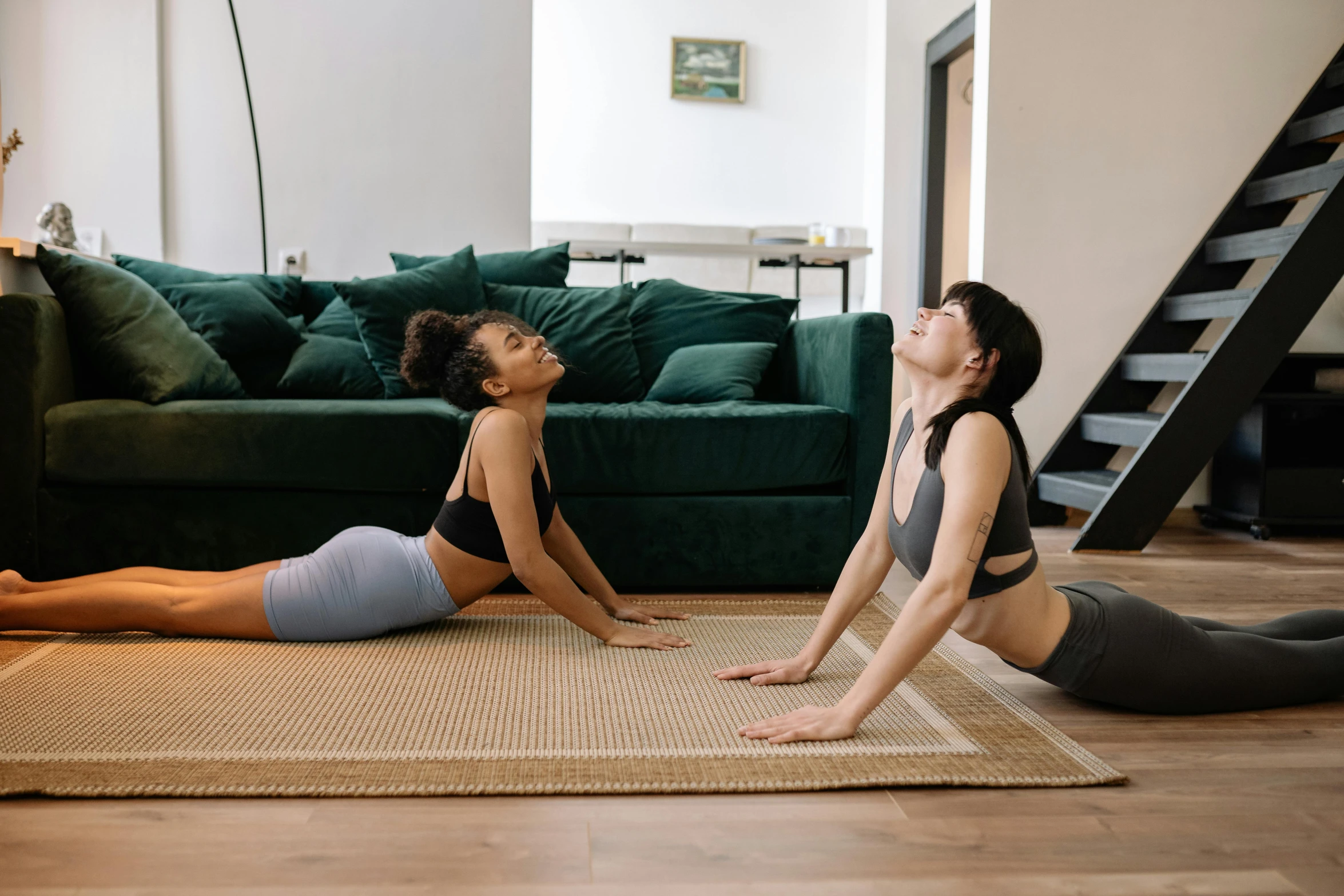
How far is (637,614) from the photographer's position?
2.23 m

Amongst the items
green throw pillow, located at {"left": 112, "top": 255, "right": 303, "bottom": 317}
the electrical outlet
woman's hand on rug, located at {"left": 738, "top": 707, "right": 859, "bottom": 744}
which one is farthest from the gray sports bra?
the electrical outlet

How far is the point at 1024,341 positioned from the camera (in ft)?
5.06

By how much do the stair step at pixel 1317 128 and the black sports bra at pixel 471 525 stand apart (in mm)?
3535

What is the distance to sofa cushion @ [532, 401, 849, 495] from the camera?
2498 millimetres

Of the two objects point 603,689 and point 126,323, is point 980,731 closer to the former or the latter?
point 603,689

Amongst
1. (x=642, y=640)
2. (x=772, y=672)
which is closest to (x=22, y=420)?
(x=642, y=640)

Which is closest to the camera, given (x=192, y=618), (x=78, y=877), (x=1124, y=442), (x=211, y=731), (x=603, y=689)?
(x=78, y=877)

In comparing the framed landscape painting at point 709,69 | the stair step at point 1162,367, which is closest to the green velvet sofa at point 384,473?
the stair step at point 1162,367

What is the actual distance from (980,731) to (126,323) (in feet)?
7.50

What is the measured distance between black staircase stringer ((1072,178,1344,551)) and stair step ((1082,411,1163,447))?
128 mm

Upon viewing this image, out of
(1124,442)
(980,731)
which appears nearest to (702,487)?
(980,731)

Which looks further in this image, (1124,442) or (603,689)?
(1124,442)

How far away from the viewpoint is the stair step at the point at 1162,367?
3637 millimetres

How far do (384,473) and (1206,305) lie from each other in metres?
3.11
